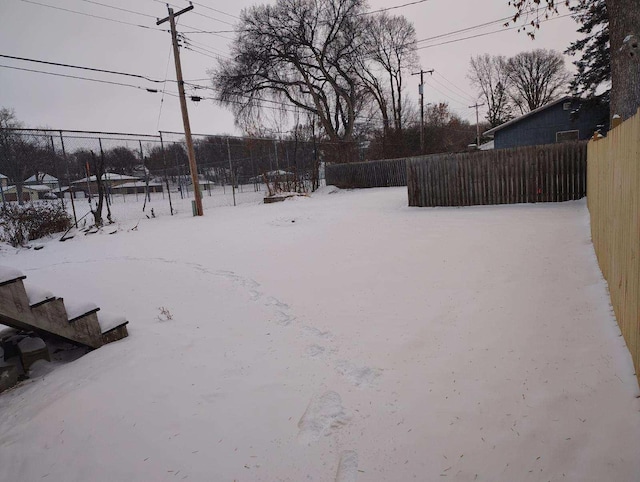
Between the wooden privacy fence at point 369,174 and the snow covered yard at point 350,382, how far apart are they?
17.0m

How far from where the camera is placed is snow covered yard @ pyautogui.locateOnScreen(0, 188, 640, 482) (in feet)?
6.37

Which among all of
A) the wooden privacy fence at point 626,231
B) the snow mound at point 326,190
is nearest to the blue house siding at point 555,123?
the snow mound at point 326,190

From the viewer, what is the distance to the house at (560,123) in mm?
21500

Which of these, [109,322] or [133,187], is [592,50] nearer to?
[109,322]

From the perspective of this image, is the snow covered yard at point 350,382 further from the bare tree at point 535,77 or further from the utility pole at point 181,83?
the bare tree at point 535,77

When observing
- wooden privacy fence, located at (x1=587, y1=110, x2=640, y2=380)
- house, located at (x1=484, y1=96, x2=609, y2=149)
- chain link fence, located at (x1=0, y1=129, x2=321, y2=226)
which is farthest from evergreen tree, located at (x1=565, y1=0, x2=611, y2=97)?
wooden privacy fence, located at (x1=587, y1=110, x2=640, y2=380)

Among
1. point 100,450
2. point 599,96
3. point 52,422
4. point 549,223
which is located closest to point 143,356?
point 52,422

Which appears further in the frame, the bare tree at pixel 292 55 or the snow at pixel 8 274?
the bare tree at pixel 292 55

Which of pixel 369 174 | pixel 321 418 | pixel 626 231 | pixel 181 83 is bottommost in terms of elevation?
pixel 321 418

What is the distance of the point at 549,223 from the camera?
7172 mm

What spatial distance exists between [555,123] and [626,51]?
16540 millimetres

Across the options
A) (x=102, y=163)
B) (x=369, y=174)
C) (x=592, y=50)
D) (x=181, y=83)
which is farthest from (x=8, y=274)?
(x=592, y=50)

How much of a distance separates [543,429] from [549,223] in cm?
632

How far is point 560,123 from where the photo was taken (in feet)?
74.9
